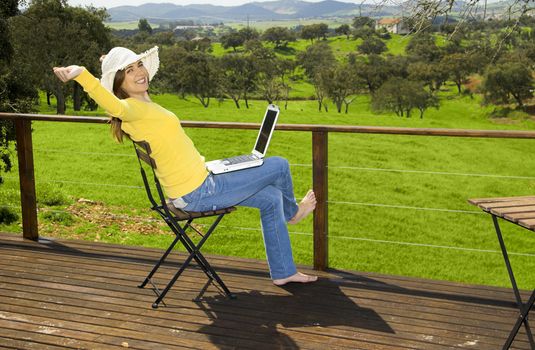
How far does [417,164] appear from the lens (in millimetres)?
16953

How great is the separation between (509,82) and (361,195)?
33.2 metres

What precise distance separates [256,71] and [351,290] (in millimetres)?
52993

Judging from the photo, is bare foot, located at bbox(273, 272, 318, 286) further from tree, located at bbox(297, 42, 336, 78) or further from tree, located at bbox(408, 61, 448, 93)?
tree, located at bbox(297, 42, 336, 78)

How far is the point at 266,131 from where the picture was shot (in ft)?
11.3

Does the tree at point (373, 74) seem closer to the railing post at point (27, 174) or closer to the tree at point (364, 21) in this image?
the tree at point (364, 21)

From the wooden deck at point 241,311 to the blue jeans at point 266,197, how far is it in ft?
0.72

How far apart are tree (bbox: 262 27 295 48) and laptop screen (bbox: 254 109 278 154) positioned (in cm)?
7743

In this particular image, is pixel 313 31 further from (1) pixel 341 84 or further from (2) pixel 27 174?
(2) pixel 27 174

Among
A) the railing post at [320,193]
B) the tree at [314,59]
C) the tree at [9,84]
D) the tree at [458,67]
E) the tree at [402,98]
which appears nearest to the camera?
the railing post at [320,193]

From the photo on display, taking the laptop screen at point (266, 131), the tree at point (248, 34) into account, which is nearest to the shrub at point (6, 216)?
the laptop screen at point (266, 131)

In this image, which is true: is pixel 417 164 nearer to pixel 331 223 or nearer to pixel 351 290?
pixel 331 223

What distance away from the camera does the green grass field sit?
8406 millimetres

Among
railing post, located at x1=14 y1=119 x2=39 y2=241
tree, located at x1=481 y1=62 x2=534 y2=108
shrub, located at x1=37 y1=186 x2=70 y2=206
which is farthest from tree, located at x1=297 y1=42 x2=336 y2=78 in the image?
railing post, located at x1=14 y1=119 x2=39 y2=241

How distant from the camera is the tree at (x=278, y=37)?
80.3 metres
